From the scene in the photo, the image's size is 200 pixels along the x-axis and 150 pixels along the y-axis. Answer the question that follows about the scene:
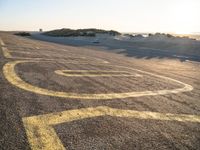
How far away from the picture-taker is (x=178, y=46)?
4634 cm

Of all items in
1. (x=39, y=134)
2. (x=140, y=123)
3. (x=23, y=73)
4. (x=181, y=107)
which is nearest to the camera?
(x=39, y=134)

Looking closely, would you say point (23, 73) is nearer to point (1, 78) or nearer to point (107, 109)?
point (1, 78)

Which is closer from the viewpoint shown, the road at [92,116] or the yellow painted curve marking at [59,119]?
the yellow painted curve marking at [59,119]

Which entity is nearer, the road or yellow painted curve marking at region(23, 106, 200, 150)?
yellow painted curve marking at region(23, 106, 200, 150)

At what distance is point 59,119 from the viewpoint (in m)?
4.22

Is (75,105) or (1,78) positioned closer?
(75,105)

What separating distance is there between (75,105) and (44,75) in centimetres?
333

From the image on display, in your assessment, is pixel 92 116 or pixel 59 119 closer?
pixel 59 119

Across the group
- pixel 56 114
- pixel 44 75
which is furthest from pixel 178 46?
pixel 56 114

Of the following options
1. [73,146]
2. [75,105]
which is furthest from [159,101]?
[73,146]

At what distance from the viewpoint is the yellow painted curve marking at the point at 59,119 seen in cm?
340

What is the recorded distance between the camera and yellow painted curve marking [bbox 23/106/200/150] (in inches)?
134

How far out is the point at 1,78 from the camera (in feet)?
22.5

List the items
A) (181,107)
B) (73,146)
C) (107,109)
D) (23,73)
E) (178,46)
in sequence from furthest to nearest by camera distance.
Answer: (178,46), (23,73), (181,107), (107,109), (73,146)
